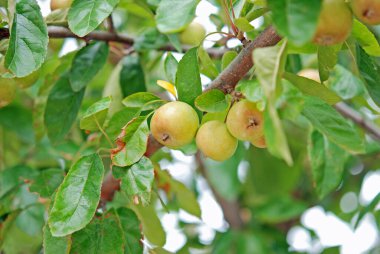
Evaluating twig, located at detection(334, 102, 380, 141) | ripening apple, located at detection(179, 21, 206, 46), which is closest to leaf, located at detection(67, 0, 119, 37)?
ripening apple, located at detection(179, 21, 206, 46)

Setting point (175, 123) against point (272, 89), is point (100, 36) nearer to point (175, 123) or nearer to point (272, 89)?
point (175, 123)

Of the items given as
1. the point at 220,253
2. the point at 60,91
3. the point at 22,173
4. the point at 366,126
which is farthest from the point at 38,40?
the point at 220,253

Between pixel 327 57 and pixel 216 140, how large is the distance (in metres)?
0.20

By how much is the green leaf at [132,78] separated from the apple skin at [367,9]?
61cm

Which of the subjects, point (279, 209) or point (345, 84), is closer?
point (345, 84)

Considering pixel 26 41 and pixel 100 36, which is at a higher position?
pixel 26 41

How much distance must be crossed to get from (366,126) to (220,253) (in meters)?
0.54

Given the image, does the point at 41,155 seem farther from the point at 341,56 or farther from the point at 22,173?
the point at 341,56

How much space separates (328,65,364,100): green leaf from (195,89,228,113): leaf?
1.41 ft

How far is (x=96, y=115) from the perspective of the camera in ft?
2.82

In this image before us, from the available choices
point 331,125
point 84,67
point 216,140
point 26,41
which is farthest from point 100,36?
point 331,125

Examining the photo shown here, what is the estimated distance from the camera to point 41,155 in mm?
1562

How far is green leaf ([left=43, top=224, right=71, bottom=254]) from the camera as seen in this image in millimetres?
851

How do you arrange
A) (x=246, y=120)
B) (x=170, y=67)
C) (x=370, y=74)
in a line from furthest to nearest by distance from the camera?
(x=170, y=67), (x=370, y=74), (x=246, y=120)
